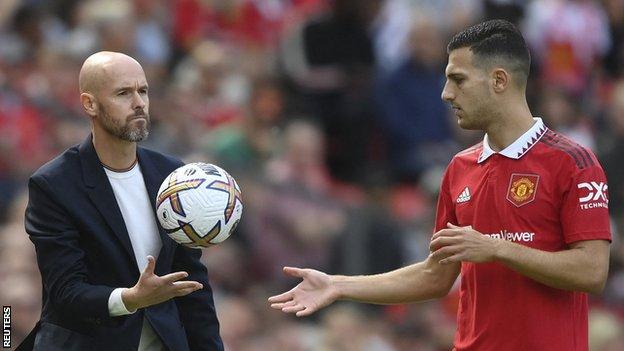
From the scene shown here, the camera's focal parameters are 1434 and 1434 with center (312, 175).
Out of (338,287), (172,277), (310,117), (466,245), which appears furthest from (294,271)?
(310,117)

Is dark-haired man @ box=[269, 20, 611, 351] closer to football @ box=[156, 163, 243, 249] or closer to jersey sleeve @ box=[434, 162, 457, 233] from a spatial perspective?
jersey sleeve @ box=[434, 162, 457, 233]

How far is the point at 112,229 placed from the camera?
294 inches

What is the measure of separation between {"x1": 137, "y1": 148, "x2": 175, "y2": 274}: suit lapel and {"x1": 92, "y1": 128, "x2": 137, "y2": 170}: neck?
0.41 feet

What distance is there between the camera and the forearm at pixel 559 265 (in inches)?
272

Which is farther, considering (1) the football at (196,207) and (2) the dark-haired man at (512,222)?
(1) the football at (196,207)

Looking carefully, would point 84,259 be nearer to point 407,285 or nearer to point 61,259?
point 61,259

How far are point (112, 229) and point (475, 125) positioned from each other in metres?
1.96

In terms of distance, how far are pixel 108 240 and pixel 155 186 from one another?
17.4 inches

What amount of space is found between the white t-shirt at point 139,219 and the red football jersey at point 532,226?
166 cm

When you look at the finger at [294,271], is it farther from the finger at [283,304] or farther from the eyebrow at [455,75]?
the eyebrow at [455,75]

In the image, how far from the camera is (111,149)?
25.2 ft

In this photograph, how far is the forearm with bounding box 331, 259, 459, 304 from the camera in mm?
7734

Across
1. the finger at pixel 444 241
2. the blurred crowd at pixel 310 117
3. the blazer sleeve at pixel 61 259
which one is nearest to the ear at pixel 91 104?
the blazer sleeve at pixel 61 259

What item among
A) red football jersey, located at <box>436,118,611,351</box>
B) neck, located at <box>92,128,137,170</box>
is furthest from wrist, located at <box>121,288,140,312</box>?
red football jersey, located at <box>436,118,611,351</box>
